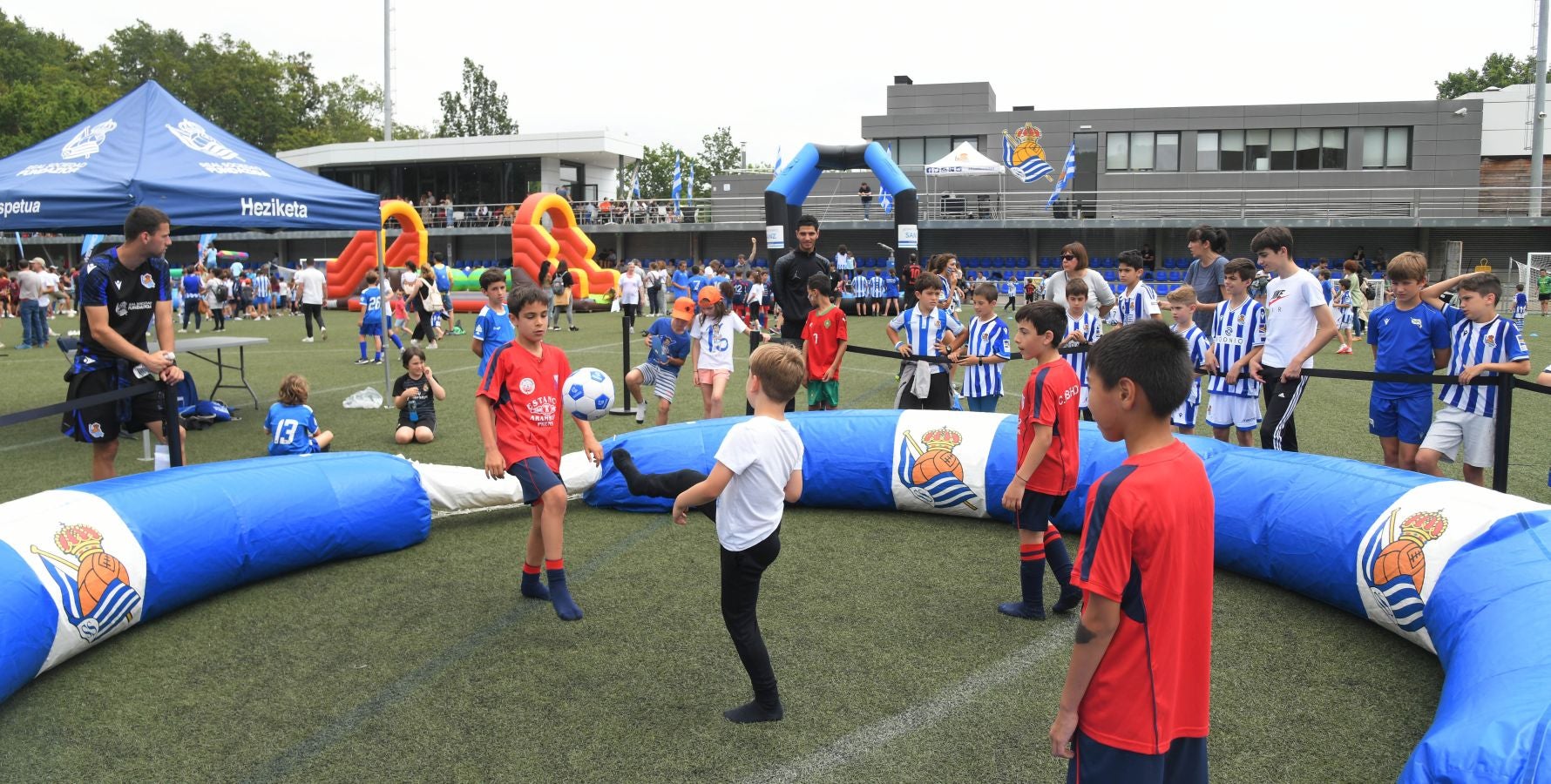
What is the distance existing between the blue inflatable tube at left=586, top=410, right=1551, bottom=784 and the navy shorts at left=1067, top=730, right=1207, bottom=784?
32.8 inches

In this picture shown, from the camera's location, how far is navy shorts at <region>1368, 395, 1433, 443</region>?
255 inches

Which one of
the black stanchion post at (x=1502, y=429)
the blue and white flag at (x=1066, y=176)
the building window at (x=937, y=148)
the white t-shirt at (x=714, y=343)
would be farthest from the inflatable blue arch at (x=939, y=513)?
the building window at (x=937, y=148)

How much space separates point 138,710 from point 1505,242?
42.0 metres

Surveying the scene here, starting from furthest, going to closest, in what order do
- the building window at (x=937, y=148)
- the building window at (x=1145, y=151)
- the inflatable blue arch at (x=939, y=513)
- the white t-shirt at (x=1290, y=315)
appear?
the building window at (x=937, y=148) < the building window at (x=1145, y=151) < the white t-shirt at (x=1290, y=315) < the inflatable blue arch at (x=939, y=513)

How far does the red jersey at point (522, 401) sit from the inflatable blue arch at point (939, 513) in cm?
150

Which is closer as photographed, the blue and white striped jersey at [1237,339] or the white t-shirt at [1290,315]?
the white t-shirt at [1290,315]

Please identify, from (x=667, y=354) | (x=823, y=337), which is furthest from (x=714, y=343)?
(x=823, y=337)

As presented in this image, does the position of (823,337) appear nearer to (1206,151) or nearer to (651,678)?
(651,678)

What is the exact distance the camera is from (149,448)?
9.31m

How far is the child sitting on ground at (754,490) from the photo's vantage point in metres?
3.80

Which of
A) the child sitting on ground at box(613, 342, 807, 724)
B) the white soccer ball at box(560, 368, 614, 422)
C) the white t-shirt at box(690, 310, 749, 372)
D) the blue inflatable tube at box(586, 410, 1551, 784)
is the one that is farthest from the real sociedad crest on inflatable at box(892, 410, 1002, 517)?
the child sitting on ground at box(613, 342, 807, 724)

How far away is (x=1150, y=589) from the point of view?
7.71ft

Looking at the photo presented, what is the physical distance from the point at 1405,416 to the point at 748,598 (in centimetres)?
493

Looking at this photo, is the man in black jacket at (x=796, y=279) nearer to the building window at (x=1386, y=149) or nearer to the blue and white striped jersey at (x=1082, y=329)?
the blue and white striped jersey at (x=1082, y=329)
